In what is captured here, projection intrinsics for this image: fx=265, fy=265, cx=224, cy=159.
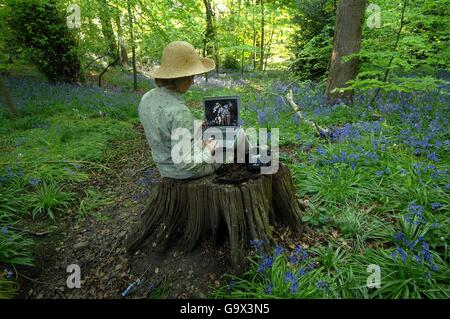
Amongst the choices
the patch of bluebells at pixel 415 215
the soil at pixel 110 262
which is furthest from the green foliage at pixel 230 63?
the patch of bluebells at pixel 415 215

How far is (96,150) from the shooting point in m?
5.88

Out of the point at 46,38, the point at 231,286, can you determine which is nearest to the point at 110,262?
the point at 231,286

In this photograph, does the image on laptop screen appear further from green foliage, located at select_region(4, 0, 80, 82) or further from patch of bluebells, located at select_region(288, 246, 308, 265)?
green foliage, located at select_region(4, 0, 80, 82)

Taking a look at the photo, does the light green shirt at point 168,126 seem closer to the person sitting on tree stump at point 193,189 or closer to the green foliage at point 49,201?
the person sitting on tree stump at point 193,189

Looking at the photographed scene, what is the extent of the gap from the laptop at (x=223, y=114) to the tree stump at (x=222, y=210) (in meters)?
Answer: 0.76

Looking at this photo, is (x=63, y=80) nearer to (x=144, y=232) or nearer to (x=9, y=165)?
(x=9, y=165)

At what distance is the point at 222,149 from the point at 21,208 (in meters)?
3.26

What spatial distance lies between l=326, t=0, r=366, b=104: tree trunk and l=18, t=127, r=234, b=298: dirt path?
5.65 metres

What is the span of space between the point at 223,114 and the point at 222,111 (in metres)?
0.05

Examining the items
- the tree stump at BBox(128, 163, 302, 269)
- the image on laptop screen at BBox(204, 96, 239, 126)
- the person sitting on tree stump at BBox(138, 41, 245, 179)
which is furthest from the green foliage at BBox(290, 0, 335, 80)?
the person sitting on tree stump at BBox(138, 41, 245, 179)

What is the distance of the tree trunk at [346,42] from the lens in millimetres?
6387

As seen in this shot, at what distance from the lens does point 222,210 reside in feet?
8.97

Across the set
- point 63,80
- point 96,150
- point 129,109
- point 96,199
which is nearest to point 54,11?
point 63,80

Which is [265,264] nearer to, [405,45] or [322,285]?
[322,285]
